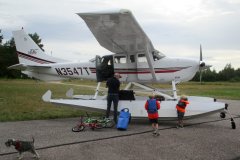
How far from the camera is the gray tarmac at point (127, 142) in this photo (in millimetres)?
5775

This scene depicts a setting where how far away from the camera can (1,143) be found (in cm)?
654

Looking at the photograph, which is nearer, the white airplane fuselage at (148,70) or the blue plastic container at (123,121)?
the blue plastic container at (123,121)

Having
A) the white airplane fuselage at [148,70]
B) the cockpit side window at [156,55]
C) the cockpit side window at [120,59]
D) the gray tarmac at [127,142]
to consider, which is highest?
the cockpit side window at [156,55]

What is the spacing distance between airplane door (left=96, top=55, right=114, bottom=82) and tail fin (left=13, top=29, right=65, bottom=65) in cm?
373

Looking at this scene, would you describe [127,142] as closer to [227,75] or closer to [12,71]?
[12,71]

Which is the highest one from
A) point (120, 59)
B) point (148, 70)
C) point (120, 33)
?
point (120, 33)

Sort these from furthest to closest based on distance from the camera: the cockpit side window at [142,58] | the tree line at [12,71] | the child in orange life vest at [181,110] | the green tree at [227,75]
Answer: the green tree at [227,75] → the tree line at [12,71] → the cockpit side window at [142,58] → the child in orange life vest at [181,110]

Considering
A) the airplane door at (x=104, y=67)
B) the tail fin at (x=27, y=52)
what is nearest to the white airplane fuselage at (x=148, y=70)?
the airplane door at (x=104, y=67)

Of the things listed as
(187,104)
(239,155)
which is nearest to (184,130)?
(187,104)

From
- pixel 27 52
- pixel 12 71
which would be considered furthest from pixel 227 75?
pixel 27 52

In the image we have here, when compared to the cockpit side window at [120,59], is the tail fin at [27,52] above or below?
above

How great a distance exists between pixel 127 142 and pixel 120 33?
4.09m

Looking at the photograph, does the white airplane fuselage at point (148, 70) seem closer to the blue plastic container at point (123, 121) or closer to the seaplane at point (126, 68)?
the seaplane at point (126, 68)

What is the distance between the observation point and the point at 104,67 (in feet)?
38.5
